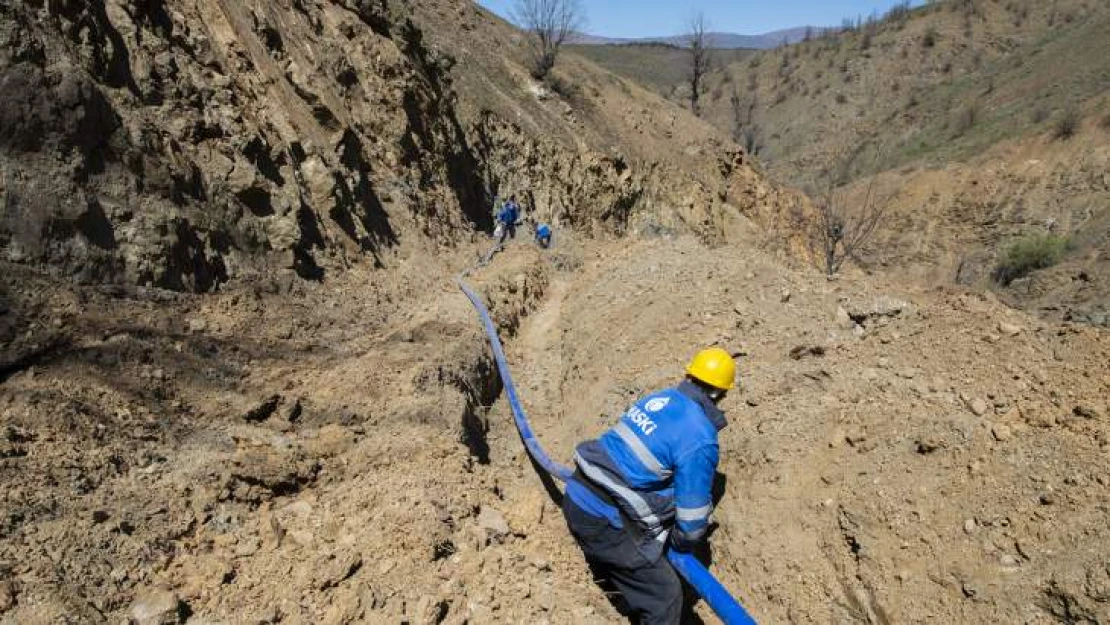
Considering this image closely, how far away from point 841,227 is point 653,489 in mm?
12847

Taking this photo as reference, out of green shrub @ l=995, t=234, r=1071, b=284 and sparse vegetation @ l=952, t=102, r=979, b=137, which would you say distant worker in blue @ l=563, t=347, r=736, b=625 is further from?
sparse vegetation @ l=952, t=102, r=979, b=137

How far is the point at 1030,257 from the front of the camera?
780 inches

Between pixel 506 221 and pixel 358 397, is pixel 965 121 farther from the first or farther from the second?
pixel 358 397

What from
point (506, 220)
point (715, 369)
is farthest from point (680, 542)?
point (506, 220)

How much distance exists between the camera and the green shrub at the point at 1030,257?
1939 centimetres

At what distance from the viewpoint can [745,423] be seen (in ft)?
18.0

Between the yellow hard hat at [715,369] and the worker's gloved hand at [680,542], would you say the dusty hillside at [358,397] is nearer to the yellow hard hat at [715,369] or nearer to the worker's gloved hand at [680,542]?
the worker's gloved hand at [680,542]

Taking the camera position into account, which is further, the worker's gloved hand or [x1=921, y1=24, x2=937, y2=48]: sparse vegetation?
[x1=921, y1=24, x2=937, y2=48]: sparse vegetation

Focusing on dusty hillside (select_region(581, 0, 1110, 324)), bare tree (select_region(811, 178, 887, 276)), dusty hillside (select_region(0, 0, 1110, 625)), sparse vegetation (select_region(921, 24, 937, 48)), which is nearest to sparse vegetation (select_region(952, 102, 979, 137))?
dusty hillside (select_region(581, 0, 1110, 324))

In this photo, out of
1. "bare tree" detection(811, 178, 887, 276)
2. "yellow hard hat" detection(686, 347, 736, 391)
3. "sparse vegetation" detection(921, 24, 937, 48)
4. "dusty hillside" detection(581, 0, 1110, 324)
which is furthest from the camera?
"sparse vegetation" detection(921, 24, 937, 48)

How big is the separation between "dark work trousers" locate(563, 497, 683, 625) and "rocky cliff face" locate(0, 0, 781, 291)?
14.5 ft

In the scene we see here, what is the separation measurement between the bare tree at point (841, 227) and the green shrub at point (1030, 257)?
4112 mm

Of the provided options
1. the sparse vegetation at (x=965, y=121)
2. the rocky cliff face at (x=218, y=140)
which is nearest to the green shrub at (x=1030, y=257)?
the sparse vegetation at (x=965, y=121)

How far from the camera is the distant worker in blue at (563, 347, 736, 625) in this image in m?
3.79
